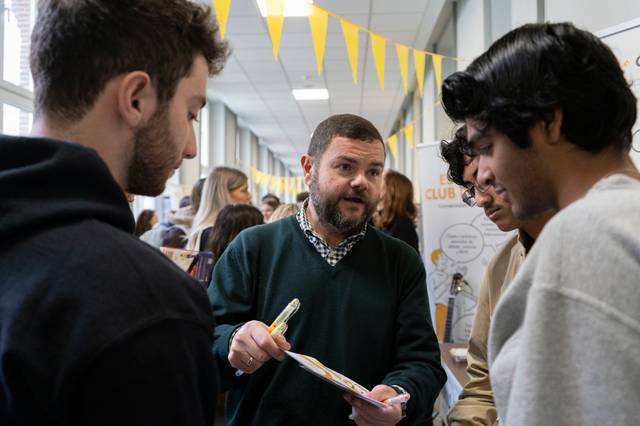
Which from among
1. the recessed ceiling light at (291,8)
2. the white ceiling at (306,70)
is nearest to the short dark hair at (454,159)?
the white ceiling at (306,70)

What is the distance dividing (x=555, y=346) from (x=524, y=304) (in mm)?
68

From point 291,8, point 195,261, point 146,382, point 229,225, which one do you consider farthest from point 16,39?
point 146,382

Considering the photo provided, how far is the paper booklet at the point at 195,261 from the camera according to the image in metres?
2.49

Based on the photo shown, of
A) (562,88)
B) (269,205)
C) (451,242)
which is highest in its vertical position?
(269,205)

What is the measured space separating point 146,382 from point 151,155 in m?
0.33

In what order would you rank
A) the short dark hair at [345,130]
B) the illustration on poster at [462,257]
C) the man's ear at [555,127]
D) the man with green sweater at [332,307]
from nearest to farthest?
the man's ear at [555,127] < the man with green sweater at [332,307] < the short dark hair at [345,130] < the illustration on poster at [462,257]

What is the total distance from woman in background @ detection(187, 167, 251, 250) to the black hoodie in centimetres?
254

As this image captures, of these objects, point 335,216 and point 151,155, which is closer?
point 151,155

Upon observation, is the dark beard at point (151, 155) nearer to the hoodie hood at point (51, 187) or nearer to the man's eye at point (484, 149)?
the hoodie hood at point (51, 187)

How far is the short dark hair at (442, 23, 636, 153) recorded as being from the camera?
31.3 inches

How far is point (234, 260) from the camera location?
4.82ft

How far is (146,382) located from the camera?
0.57m

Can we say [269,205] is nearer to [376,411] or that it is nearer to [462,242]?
[462,242]

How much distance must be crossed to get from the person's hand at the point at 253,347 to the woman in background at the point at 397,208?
98.4 inches
